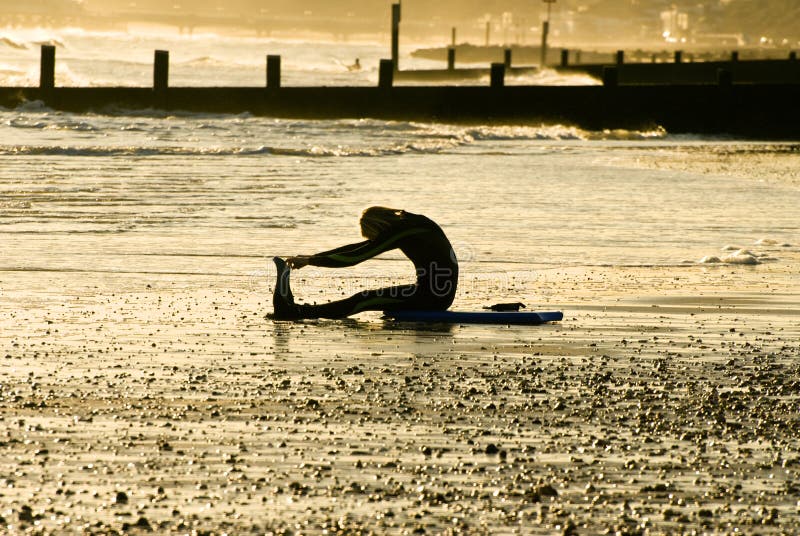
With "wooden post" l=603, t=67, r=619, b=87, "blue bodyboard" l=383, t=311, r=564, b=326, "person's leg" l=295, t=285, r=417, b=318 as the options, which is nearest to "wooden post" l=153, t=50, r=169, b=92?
"wooden post" l=603, t=67, r=619, b=87

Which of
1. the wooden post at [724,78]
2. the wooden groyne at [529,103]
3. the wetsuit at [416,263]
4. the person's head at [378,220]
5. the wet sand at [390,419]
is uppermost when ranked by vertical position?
the wooden post at [724,78]

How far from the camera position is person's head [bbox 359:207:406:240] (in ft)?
30.6

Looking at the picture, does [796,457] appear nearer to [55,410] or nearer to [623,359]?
[623,359]

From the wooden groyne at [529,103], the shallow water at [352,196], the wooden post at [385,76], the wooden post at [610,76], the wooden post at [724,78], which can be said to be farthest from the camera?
the wooden post at [724,78]

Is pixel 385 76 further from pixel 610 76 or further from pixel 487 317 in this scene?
pixel 487 317

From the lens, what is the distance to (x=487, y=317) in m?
9.08

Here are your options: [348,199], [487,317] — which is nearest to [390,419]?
[487,317]

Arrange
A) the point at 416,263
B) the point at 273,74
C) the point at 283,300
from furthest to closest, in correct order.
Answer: the point at 273,74 < the point at 416,263 < the point at 283,300

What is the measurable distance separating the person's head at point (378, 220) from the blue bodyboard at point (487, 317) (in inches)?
24.5

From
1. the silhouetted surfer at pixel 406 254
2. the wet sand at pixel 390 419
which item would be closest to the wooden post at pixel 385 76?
the wet sand at pixel 390 419

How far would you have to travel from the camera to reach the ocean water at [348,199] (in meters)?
11.7

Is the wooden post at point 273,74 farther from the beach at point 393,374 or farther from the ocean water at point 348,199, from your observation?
the beach at point 393,374

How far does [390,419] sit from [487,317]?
9.25ft

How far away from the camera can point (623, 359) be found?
7.85 meters
